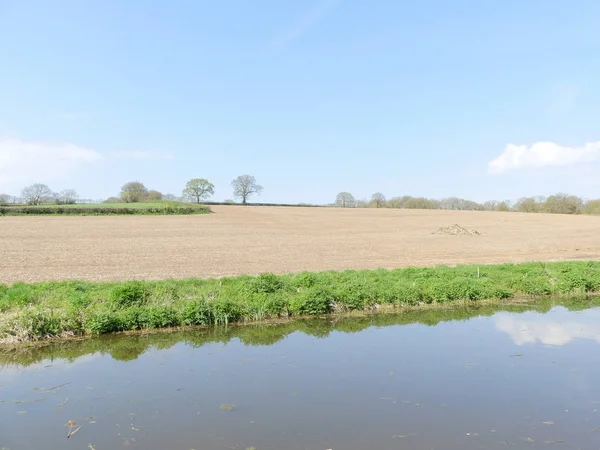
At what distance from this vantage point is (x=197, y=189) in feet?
364

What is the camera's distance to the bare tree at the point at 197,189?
4353 inches

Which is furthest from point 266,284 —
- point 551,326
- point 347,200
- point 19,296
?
point 347,200

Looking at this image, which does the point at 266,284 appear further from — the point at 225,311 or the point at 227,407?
the point at 227,407

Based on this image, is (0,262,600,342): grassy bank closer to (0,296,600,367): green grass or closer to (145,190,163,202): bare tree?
(0,296,600,367): green grass

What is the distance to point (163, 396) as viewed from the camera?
9.02 metres

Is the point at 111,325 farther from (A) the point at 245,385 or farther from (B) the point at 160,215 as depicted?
(B) the point at 160,215

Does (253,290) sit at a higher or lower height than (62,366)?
higher

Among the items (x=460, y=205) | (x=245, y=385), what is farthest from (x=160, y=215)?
(x=460, y=205)

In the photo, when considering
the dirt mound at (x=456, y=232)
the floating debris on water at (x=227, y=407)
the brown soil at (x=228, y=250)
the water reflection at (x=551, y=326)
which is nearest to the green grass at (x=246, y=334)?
the water reflection at (x=551, y=326)

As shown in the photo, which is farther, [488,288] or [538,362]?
[488,288]

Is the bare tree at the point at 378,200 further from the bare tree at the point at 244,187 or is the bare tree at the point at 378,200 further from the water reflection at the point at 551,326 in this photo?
the water reflection at the point at 551,326

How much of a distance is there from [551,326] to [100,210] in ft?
215

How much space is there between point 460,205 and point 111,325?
106930 mm

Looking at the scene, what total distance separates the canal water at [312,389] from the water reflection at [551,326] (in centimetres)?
8
